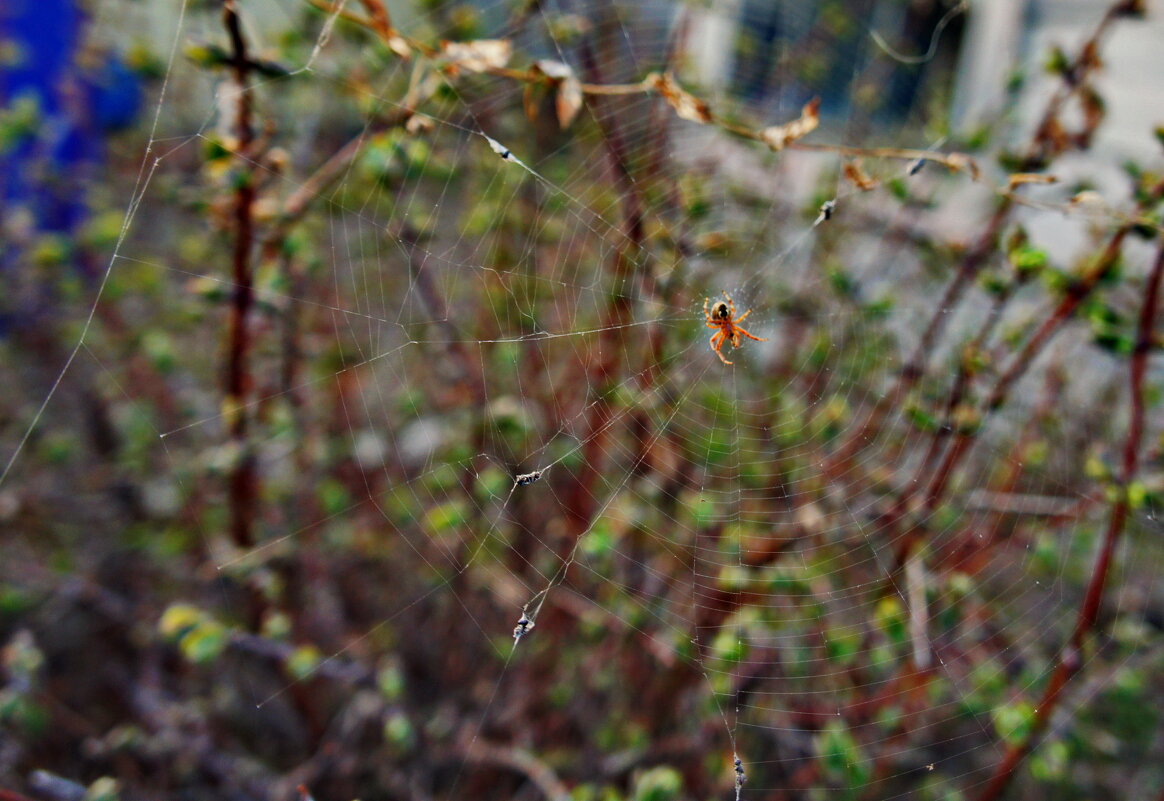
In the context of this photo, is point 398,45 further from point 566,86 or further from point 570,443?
point 570,443

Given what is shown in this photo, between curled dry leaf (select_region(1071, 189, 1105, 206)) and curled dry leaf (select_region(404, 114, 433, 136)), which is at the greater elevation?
curled dry leaf (select_region(404, 114, 433, 136))

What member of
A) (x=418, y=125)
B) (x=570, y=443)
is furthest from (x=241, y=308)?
(x=570, y=443)

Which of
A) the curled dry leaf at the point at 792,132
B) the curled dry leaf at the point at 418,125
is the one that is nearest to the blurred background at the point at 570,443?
the curled dry leaf at the point at 418,125

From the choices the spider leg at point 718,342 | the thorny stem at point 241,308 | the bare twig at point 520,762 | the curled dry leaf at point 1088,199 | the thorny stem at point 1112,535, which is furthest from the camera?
the spider leg at point 718,342

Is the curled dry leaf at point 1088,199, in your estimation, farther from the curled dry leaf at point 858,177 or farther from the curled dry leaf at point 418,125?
the curled dry leaf at point 418,125

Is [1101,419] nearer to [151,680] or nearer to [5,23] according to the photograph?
[151,680]

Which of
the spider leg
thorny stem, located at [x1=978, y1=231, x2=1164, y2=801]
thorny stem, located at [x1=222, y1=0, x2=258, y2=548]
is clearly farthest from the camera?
the spider leg

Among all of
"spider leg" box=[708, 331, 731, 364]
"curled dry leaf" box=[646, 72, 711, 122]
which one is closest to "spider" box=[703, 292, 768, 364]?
"spider leg" box=[708, 331, 731, 364]

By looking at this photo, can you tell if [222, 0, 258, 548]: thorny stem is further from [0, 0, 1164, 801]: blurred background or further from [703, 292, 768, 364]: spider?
[703, 292, 768, 364]: spider
